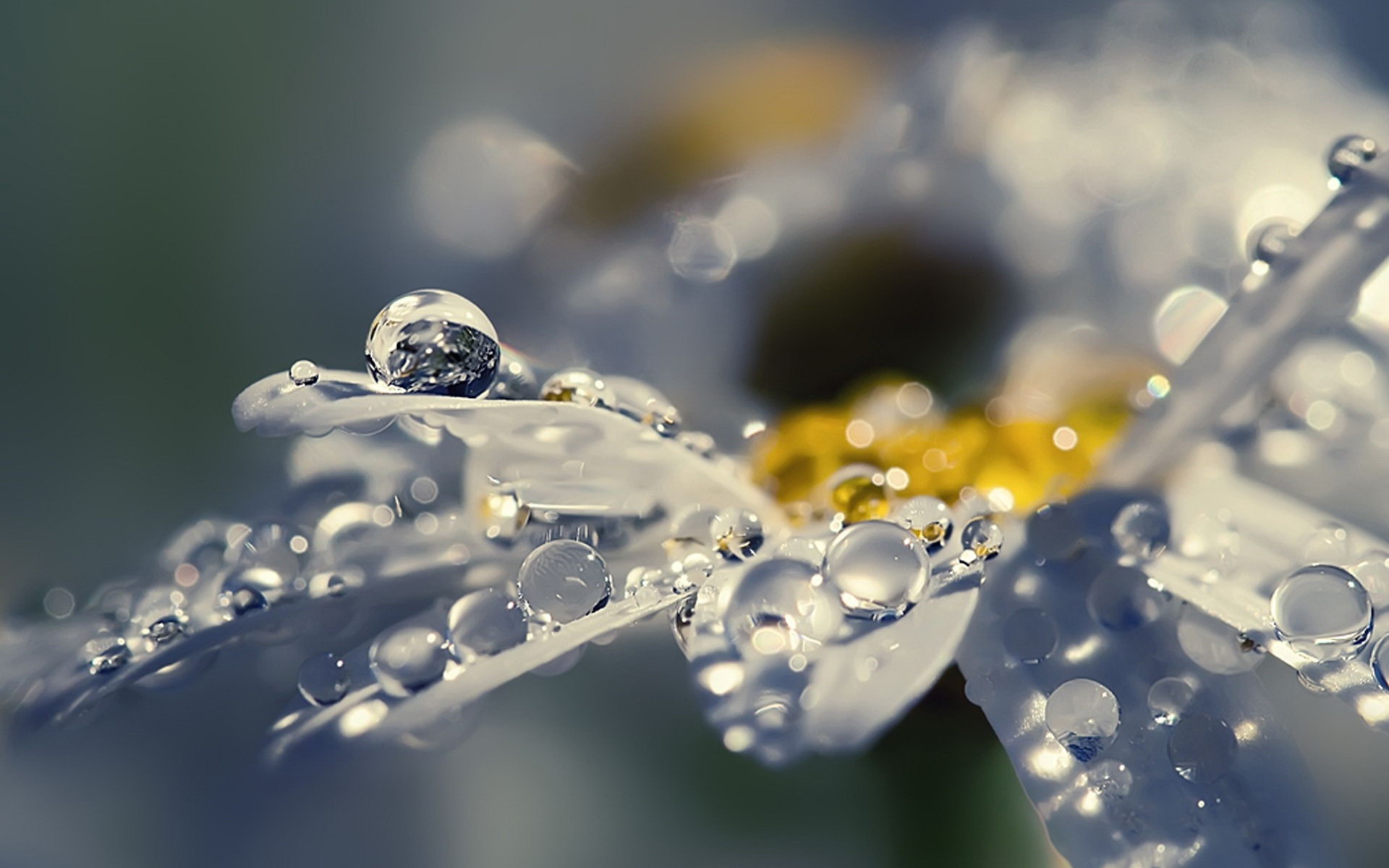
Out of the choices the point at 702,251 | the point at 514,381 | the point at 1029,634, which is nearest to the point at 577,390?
the point at 514,381

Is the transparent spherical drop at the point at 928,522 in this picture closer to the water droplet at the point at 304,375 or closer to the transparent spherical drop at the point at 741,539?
the transparent spherical drop at the point at 741,539

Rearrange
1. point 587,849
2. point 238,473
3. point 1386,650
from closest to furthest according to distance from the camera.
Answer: point 1386,650 → point 587,849 → point 238,473

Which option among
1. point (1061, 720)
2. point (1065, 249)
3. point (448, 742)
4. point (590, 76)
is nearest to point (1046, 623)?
point (1061, 720)

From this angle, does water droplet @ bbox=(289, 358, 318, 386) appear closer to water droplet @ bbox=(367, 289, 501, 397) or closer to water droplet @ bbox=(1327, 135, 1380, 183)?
water droplet @ bbox=(367, 289, 501, 397)

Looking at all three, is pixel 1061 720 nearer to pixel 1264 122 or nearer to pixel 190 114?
pixel 1264 122

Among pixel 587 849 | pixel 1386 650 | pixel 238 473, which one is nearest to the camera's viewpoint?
pixel 1386 650

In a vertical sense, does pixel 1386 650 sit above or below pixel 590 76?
below
